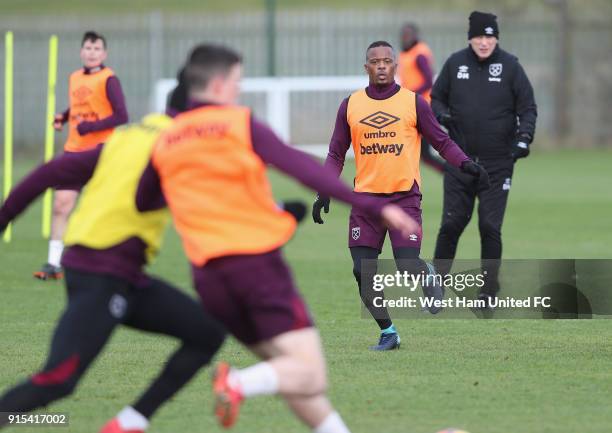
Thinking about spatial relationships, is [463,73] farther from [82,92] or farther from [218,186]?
[218,186]

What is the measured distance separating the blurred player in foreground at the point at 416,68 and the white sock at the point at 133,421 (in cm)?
1269

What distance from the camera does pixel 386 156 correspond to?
28.7 ft

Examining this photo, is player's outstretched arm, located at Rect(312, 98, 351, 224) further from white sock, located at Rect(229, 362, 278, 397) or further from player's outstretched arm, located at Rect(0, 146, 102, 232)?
Answer: white sock, located at Rect(229, 362, 278, 397)

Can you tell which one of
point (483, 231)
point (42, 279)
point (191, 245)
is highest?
point (191, 245)

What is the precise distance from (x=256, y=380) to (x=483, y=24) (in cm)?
585

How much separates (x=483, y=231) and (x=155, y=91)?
19436 mm

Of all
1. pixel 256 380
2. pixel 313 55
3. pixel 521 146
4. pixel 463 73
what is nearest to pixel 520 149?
pixel 521 146

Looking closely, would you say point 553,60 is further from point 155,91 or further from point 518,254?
point 518,254

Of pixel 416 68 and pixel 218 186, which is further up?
pixel 416 68

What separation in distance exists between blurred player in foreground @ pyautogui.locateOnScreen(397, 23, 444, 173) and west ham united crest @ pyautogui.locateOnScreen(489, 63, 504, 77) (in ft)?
25.0

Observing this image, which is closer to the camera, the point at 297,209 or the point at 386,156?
the point at 297,209

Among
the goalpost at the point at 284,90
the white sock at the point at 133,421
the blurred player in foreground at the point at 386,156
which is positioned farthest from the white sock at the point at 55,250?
the goalpost at the point at 284,90

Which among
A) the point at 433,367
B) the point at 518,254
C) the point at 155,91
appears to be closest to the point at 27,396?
the point at 433,367

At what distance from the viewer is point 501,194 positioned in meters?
10.5
